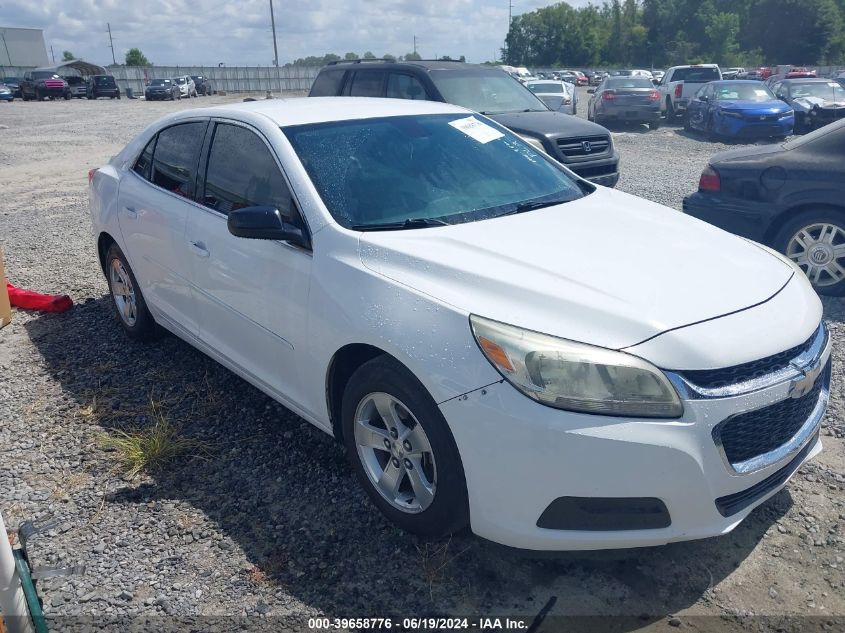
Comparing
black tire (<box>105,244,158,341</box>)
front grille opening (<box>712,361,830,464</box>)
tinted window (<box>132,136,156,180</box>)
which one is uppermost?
tinted window (<box>132,136,156,180</box>)

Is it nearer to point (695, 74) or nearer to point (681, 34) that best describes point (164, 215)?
point (695, 74)

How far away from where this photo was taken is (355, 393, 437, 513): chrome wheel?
2869 mm

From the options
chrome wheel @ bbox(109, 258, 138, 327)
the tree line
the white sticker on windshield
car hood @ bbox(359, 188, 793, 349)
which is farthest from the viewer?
the tree line

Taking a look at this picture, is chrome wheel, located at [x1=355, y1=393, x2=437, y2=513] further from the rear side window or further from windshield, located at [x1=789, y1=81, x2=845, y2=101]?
windshield, located at [x1=789, y1=81, x2=845, y2=101]

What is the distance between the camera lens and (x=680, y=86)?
22.5 metres

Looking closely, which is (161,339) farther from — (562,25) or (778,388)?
(562,25)

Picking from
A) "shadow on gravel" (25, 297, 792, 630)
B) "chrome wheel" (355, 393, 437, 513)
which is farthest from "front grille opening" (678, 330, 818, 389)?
"chrome wheel" (355, 393, 437, 513)

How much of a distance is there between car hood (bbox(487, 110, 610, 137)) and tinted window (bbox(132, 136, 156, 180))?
528 centimetres

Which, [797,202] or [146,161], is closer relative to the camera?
[146,161]

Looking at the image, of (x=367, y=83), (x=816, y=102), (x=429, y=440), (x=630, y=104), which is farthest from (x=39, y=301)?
(x=816, y=102)

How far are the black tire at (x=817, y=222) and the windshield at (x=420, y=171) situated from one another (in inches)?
104

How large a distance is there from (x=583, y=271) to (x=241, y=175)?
1.94 meters

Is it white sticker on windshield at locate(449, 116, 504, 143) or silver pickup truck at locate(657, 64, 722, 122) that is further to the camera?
silver pickup truck at locate(657, 64, 722, 122)

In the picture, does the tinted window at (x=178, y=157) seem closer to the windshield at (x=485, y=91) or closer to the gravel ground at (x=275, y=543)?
the gravel ground at (x=275, y=543)
